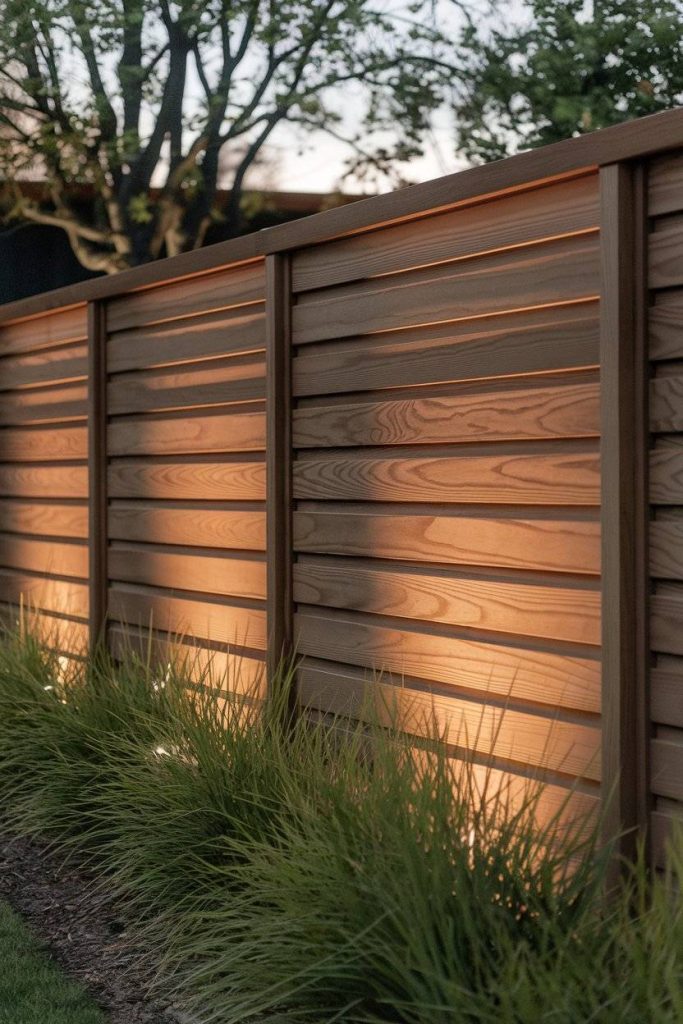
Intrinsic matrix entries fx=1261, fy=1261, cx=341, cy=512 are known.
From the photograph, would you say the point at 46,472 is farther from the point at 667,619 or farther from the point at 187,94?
the point at 187,94

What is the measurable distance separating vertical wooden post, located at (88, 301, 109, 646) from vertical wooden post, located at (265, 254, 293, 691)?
61.1 inches

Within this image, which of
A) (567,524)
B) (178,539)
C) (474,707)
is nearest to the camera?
(567,524)

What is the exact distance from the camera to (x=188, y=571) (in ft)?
15.8

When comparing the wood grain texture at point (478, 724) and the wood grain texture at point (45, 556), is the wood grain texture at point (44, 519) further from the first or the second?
the wood grain texture at point (478, 724)

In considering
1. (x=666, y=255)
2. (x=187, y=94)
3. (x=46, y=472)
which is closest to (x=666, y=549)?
(x=666, y=255)

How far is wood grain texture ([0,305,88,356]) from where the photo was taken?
5859mm

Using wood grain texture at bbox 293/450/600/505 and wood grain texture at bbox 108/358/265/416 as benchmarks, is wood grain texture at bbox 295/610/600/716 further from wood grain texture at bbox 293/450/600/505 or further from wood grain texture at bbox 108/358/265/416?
wood grain texture at bbox 108/358/265/416

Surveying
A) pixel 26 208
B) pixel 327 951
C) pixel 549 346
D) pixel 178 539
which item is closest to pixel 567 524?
pixel 549 346

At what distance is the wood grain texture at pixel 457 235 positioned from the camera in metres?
3.03

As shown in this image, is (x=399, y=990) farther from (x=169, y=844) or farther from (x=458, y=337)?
(x=458, y=337)

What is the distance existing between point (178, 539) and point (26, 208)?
915 centimetres

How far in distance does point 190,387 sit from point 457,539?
1.74 meters

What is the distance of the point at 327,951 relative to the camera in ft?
8.34

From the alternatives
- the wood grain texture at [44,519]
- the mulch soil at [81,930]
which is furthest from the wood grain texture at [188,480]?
the mulch soil at [81,930]
